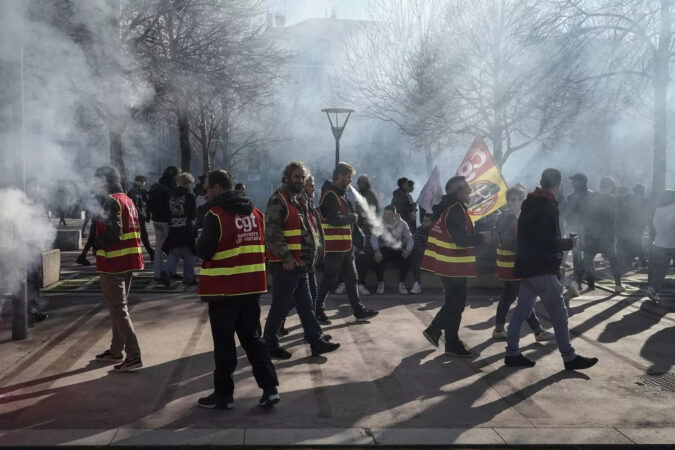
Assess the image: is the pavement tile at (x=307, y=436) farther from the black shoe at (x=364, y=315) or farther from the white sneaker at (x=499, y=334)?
the black shoe at (x=364, y=315)

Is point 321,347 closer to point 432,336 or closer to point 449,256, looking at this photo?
point 432,336

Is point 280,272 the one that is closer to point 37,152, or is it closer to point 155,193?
point 37,152

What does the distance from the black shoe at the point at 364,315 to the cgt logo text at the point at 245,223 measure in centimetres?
313

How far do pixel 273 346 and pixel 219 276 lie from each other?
5.57 feet

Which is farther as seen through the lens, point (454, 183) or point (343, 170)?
point (343, 170)

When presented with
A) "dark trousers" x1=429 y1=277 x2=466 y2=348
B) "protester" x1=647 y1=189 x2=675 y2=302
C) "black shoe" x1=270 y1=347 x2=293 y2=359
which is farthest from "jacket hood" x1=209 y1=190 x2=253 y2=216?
"protester" x1=647 y1=189 x2=675 y2=302

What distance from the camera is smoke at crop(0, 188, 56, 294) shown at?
6184 mm

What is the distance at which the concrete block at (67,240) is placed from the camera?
15.1 metres

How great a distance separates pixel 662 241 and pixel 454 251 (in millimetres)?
4247

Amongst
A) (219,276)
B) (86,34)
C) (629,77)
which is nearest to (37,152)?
(86,34)

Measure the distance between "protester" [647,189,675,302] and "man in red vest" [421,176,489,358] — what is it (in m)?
4.03

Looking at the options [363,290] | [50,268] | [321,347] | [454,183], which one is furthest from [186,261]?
[454,183]

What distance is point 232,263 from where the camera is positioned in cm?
455

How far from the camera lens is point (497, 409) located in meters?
4.73
